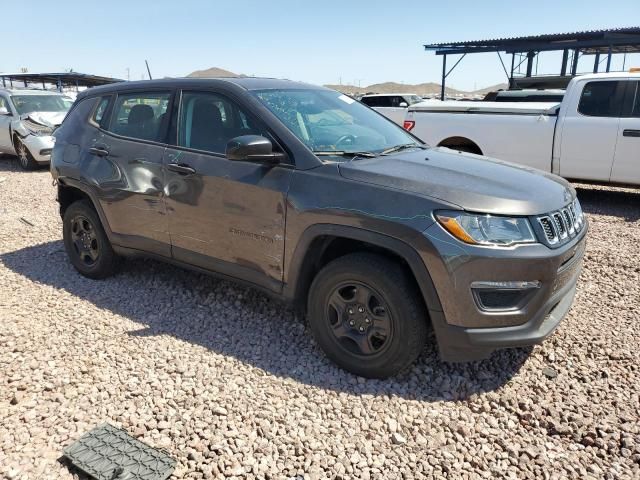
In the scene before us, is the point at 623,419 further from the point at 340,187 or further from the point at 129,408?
the point at 129,408

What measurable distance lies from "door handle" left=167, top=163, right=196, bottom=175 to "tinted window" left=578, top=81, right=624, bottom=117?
6.19m

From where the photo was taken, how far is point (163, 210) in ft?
12.3

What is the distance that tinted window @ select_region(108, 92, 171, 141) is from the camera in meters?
3.87

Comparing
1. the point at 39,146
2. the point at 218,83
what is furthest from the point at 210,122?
the point at 39,146

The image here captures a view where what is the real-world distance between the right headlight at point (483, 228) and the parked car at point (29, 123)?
10.5 meters

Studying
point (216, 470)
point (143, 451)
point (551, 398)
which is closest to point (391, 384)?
point (551, 398)

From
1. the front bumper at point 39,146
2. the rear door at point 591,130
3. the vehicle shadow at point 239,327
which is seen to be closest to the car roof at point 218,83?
the vehicle shadow at point 239,327

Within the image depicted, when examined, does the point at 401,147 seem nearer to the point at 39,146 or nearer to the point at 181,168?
the point at 181,168

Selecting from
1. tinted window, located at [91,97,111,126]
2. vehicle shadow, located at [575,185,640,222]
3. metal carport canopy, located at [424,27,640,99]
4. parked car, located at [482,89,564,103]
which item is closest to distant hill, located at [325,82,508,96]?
metal carport canopy, located at [424,27,640,99]

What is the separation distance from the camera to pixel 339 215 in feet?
9.23

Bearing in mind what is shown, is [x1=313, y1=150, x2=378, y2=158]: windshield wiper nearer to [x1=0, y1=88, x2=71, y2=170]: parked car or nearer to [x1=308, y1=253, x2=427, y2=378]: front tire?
[x1=308, y1=253, x2=427, y2=378]: front tire

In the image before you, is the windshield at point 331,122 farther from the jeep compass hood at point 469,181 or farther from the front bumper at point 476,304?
the front bumper at point 476,304

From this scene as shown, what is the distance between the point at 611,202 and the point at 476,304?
254 inches

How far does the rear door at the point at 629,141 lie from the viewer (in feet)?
22.7
